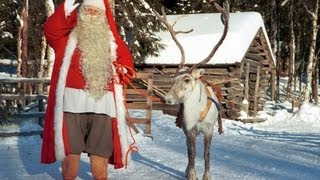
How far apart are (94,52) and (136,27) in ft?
45.7

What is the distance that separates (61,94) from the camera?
4875mm

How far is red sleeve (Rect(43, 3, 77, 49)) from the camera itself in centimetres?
503

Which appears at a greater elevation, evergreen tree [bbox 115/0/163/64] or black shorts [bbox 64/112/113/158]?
evergreen tree [bbox 115/0/163/64]

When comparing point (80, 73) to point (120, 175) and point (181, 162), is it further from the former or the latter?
point (181, 162)

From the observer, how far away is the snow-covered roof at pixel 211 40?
67.5 feet

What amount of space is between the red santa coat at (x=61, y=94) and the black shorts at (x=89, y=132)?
8 cm

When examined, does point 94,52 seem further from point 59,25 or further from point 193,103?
point 193,103

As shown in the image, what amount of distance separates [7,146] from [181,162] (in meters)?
3.60

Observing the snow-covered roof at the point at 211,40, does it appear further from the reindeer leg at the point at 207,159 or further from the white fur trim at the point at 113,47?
the white fur trim at the point at 113,47

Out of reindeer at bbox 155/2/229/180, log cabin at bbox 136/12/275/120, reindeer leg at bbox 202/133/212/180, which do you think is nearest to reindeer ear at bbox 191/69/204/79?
reindeer at bbox 155/2/229/180

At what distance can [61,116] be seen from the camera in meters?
4.84

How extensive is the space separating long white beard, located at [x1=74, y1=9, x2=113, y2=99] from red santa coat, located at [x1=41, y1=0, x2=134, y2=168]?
0.28 feet

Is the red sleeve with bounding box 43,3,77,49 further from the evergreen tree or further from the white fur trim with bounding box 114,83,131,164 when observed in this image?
the evergreen tree

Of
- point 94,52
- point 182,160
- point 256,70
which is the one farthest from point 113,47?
point 256,70
